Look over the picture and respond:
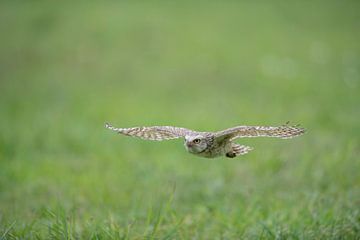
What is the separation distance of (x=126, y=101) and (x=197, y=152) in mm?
9126

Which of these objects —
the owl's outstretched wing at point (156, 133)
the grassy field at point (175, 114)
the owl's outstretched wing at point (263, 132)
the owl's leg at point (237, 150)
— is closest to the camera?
the owl's outstretched wing at point (263, 132)

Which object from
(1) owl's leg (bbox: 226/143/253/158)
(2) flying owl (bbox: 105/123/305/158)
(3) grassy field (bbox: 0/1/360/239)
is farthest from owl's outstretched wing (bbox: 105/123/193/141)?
(3) grassy field (bbox: 0/1/360/239)

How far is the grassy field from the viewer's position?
6.86 meters

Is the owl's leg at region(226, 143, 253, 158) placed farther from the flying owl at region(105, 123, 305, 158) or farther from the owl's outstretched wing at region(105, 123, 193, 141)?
the owl's outstretched wing at region(105, 123, 193, 141)

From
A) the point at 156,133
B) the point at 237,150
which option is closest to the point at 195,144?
the point at 156,133

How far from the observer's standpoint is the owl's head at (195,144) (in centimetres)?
501

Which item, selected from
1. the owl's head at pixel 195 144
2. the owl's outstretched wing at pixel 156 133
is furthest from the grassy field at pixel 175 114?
the owl's head at pixel 195 144

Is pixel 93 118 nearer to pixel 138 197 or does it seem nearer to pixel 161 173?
pixel 161 173

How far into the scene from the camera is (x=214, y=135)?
517 cm

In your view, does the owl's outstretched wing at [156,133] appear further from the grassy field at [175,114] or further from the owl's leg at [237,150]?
the grassy field at [175,114]

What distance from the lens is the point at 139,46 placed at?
17609 millimetres

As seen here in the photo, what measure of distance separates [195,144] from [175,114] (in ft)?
25.0

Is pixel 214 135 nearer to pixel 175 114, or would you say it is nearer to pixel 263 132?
pixel 263 132

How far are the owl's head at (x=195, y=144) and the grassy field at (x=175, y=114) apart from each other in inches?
40.9
